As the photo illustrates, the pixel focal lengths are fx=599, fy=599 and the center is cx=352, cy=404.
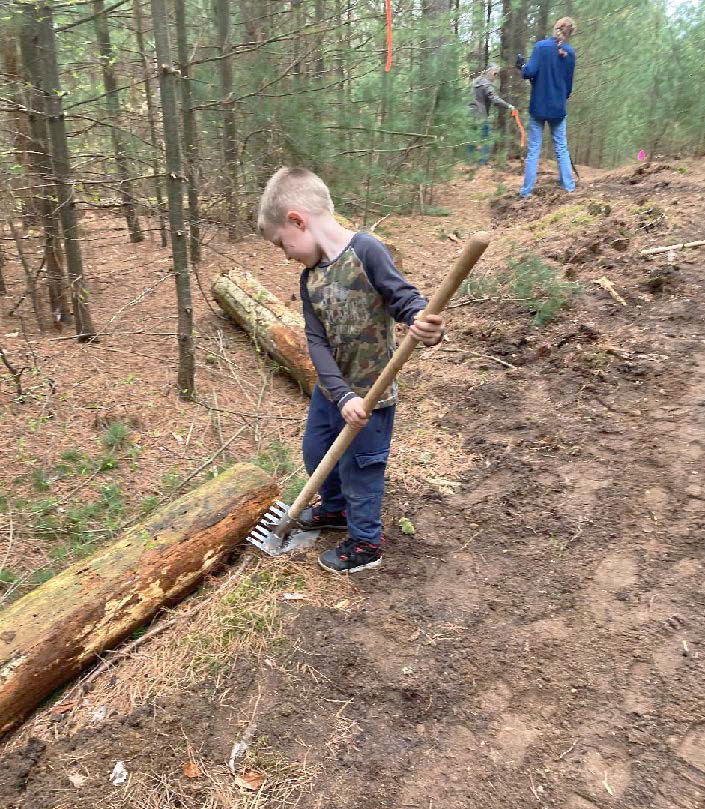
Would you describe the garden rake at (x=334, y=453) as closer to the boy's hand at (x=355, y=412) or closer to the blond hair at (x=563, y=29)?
the boy's hand at (x=355, y=412)

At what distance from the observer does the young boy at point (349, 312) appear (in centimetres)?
257

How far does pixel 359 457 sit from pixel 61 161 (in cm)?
360

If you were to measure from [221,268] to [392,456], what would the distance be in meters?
4.09

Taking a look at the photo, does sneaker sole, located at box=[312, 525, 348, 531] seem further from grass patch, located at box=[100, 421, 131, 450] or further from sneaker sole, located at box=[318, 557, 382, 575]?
grass patch, located at box=[100, 421, 131, 450]

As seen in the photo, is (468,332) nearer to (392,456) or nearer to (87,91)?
(392,456)

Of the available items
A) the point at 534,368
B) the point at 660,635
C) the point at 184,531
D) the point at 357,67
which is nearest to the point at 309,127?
the point at 357,67

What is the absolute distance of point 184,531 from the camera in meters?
3.06

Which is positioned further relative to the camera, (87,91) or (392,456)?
(87,91)

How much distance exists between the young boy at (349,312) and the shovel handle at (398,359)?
0.18ft

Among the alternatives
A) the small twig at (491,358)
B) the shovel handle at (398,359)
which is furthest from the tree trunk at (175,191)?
the small twig at (491,358)

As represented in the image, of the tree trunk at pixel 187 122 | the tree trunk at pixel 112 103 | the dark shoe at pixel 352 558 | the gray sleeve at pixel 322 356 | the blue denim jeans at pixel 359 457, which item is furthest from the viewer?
the tree trunk at pixel 187 122

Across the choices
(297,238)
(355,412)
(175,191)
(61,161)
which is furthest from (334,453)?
(61,161)

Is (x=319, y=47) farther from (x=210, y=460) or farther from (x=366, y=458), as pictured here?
(x=366, y=458)

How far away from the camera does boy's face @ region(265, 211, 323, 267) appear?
260cm
